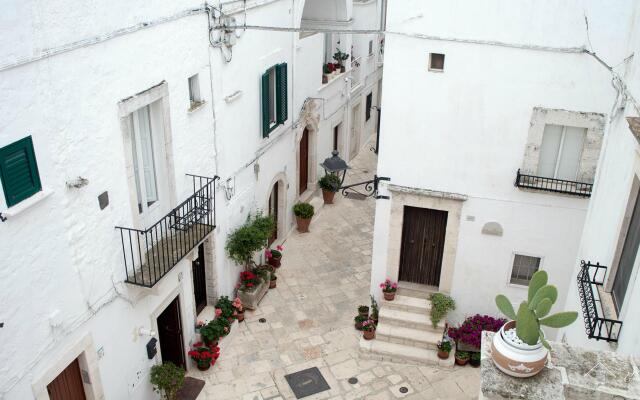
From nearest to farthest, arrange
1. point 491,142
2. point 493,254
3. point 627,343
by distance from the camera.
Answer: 1. point 627,343
2. point 491,142
3. point 493,254

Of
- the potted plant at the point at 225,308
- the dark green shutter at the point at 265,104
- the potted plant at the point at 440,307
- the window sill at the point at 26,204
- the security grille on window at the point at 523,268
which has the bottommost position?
the potted plant at the point at 225,308

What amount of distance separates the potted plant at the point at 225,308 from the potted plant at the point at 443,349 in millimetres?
4721

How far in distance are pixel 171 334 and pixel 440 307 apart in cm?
578

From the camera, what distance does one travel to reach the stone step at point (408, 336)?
43.2ft

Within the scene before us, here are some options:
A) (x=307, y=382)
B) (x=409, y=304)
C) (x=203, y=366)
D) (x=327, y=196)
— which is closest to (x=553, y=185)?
(x=409, y=304)

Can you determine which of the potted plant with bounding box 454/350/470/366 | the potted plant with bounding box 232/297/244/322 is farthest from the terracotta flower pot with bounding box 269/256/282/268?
the potted plant with bounding box 454/350/470/366

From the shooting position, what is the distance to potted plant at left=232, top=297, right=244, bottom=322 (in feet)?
46.2

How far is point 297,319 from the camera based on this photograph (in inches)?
570

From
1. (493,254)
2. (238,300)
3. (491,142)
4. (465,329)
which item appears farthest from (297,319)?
(491,142)

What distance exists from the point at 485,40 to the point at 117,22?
6505 millimetres

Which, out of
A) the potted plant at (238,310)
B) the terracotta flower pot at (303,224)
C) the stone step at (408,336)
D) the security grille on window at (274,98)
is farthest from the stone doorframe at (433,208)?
the terracotta flower pot at (303,224)

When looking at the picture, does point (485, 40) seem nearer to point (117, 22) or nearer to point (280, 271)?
point (117, 22)

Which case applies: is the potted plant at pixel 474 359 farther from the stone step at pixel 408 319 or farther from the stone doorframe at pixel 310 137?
the stone doorframe at pixel 310 137

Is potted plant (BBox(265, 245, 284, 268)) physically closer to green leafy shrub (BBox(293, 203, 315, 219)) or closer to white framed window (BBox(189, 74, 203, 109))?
green leafy shrub (BBox(293, 203, 315, 219))
